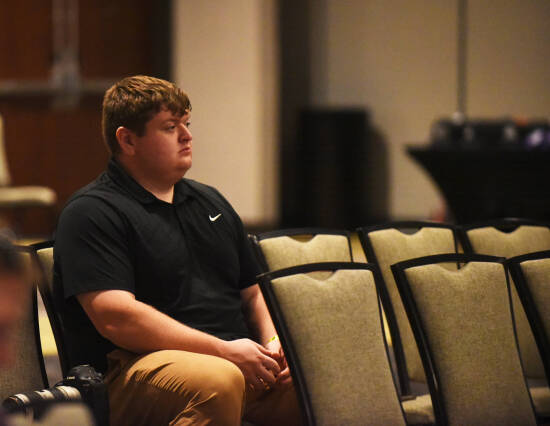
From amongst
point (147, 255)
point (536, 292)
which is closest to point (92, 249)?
point (147, 255)

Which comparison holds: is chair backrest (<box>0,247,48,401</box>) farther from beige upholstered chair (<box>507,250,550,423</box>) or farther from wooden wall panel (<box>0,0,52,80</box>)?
wooden wall panel (<box>0,0,52,80</box>)

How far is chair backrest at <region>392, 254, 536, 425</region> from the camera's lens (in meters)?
2.29

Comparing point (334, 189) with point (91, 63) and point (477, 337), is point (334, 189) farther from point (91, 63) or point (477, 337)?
point (477, 337)

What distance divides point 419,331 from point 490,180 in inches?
171

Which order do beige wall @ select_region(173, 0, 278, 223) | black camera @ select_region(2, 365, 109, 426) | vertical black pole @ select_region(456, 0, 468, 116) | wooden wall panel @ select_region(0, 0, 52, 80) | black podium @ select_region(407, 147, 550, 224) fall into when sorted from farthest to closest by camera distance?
vertical black pole @ select_region(456, 0, 468, 116)
beige wall @ select_region(173, 0, 278, 223)
wooden wall panel @ select_region(0, 0, 52, 80)
black podium @ select_region(407, 147, 550, 224)
black camera @ select_region(2, 365, 109, 426)

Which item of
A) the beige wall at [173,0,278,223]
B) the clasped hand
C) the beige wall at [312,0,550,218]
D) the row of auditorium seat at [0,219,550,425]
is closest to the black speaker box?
the beige wall at [312,0,550,218]

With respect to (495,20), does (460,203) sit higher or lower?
lower

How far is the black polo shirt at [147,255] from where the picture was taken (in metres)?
2.15

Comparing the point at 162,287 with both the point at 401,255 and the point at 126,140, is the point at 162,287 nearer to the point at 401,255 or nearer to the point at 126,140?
the point at 126,140

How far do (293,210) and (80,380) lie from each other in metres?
7.50

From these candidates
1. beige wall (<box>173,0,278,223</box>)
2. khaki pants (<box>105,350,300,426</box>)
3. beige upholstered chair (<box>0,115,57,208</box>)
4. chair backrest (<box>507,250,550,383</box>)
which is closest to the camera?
khaki pants (<box>105,350,300,426</box>)

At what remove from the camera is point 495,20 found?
8641 mm

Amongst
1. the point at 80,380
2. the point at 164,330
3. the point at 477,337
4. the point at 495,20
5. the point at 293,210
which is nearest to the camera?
the point at 80,380

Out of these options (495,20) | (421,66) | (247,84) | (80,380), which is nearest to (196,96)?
(247,84)
